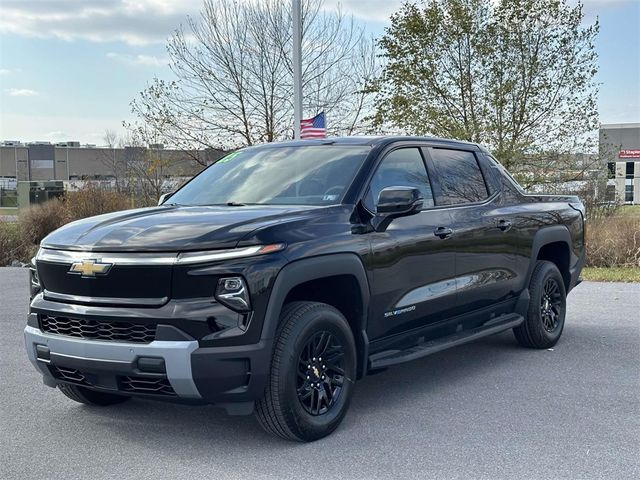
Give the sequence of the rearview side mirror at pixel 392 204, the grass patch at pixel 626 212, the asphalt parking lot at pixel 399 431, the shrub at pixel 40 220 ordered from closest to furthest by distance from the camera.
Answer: the asphalt parking lot at pixel 399 431 → the rearview side mirror at pixel 392 204 → the grass patch at pixel 626 212 → the shrub at pixel 40 220

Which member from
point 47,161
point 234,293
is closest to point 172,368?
point 234,293

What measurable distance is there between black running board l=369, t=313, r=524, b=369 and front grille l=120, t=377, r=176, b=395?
1414 millimetres

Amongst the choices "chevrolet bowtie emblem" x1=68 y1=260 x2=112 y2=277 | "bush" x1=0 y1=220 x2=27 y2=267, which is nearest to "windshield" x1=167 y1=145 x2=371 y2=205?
"chevrolet bowtie emblem" x1=68 y1=260 x2=112 y2=277

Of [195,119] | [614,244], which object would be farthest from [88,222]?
[195,119]

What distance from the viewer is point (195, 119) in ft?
70.5

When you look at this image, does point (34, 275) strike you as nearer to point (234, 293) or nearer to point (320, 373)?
point (234, 293)

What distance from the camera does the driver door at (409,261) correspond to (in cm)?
491

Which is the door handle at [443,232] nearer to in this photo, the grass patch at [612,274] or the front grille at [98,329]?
the front grille at [98,329]

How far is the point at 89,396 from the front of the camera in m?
5.11

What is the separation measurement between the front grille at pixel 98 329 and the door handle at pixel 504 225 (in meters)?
3.31

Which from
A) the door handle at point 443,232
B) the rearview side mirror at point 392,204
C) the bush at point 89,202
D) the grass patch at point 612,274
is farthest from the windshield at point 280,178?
the bush at point 89,202

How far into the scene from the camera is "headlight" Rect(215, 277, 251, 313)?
13.2 ft

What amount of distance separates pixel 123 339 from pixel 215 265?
67 cm

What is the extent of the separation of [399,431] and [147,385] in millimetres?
1584
